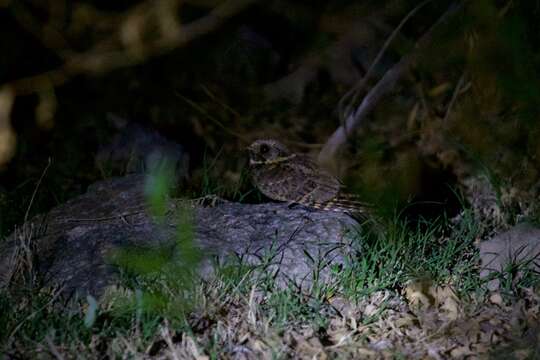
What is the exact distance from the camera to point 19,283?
3.69 m

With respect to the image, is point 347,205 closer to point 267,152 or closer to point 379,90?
point 267,152

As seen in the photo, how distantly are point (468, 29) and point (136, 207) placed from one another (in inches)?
81.5

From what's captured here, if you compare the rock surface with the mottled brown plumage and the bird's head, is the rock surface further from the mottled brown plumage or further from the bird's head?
the bird's head

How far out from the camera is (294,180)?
15.4 ft

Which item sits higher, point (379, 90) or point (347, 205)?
point (379, 90)

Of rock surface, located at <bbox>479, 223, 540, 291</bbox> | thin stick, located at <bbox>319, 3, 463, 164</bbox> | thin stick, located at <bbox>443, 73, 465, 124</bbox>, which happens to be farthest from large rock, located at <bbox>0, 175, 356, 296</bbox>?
thin stick, located at <bbox>443, 73, 465, 124</bbox>

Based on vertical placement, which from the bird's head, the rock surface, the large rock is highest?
the bird's head

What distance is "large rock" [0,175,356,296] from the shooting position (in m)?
3.72

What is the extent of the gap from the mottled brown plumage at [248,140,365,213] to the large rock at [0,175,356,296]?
0.18 m

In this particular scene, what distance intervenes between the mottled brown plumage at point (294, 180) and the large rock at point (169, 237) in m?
0.18

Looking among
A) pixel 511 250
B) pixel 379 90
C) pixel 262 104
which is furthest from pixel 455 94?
pixel 262 104

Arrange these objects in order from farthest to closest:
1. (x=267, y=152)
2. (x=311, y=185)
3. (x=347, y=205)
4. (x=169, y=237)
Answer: (x=267, y=152)
(x=311, y=185)
(x=347, y=205)
(x=169, y=237)

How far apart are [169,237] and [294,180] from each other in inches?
41.6

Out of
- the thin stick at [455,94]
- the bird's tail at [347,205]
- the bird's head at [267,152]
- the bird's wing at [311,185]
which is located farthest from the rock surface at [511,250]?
the thin stick at [455,94]
